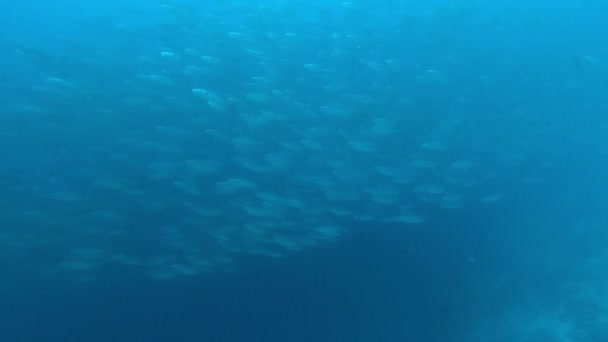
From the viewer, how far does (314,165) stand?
13.6 meters

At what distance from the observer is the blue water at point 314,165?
11430 mm

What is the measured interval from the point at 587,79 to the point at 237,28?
303 inches

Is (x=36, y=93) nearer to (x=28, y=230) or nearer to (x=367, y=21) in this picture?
(x=28, y=230)

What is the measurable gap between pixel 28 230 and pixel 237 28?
712 cm

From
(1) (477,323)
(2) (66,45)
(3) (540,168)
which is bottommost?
(2) (66,45)

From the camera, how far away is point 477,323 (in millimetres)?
18172

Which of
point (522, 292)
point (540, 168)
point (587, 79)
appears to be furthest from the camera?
point (522, 292)

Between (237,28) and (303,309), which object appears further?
(303,309)

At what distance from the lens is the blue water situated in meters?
11.4

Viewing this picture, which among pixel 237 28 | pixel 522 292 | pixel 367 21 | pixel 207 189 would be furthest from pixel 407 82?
pixel 522 292

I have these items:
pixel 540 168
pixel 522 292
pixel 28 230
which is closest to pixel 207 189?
pixel 28 230

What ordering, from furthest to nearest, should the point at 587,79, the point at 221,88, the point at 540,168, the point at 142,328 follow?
the point at 142,328, the point at 540,168, the point at 587,79, the point at 221,88

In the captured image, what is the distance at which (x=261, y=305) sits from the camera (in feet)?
69.4

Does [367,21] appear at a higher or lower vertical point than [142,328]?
higher
